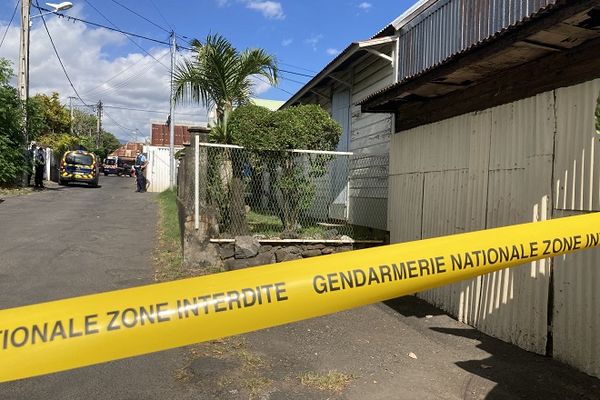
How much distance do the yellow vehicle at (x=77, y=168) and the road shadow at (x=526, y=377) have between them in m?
25.3

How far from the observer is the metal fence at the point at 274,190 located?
8.40 metres

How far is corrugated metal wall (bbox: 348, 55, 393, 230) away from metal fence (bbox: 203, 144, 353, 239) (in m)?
0.40

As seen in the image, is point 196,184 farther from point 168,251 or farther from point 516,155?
point 516,155

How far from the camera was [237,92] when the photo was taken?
11.1m

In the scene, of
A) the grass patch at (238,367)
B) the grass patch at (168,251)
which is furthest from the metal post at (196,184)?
the grass patch at (238,367)

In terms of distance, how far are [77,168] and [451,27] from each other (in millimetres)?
23167

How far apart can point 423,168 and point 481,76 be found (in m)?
1.71

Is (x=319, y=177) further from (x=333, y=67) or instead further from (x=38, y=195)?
(x=38, y=195)

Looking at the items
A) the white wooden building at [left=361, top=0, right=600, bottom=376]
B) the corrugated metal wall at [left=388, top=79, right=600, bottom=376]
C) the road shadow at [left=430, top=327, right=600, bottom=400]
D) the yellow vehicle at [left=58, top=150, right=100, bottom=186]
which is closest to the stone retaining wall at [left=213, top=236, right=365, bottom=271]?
the white wooden building at [left=361, top=0, right=600, bottom=376]

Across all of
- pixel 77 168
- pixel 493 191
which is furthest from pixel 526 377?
pixel 77 168

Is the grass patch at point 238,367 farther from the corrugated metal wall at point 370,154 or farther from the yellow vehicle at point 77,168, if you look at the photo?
the yellow vehicle at point 77,168

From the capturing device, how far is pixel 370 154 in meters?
9.69

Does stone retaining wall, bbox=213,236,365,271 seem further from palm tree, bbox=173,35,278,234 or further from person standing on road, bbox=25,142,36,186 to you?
person standing on road, bbox=25,142,36,186

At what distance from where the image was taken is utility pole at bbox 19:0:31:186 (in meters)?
20.1
